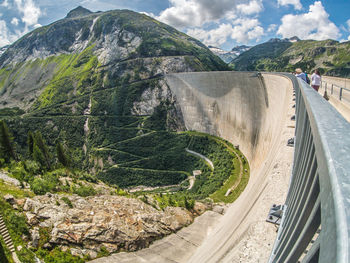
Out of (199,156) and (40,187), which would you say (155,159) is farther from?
(40,187)

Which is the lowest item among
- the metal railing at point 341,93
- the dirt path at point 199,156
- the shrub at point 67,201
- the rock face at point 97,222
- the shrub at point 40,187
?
the dirt path at point 199,156

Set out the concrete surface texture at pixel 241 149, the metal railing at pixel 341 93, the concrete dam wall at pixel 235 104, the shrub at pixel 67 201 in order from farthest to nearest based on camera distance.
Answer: the concrete dam wall at pixel 235 104
the shrub at pixel 67 201
the metal railing at pixel 341 93
the concrete surface texture at pixel 241 149

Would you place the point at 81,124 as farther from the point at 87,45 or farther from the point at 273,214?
the point at 273,214

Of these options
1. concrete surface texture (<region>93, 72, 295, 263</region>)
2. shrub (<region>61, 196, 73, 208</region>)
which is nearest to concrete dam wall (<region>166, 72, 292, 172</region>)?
concrete surface texture (<region>93, 72, 295, 263</region>)

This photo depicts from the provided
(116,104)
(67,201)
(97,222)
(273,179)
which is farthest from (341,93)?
(116,104)

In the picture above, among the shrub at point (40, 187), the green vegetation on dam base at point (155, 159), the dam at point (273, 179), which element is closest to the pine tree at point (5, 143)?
the green vegetation on dam base at point (155, 159)

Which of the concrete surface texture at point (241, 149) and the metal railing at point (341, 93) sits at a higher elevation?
the metal railing at point (341, 93)

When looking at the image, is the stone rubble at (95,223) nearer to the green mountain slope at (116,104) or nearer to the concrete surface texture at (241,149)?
the concrete surface texture at (241,149)
